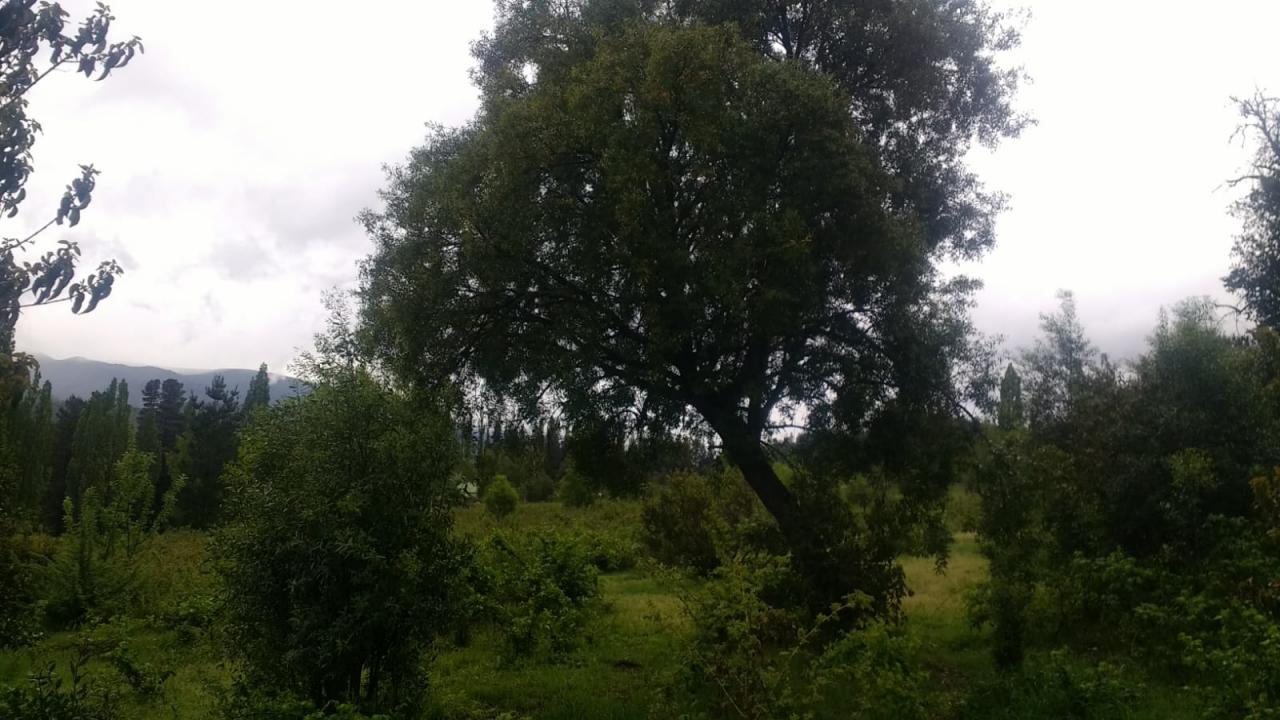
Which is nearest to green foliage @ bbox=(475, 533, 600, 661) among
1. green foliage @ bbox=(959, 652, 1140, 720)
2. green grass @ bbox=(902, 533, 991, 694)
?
green grass @ bbox=(902, 533, 991, 694)

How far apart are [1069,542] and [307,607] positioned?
11.5 m

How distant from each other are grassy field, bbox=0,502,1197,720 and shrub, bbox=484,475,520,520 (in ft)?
49.3

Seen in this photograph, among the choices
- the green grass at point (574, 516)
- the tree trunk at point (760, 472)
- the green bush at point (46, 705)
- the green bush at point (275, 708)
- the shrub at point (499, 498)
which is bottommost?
the green bush at point (46, 705)

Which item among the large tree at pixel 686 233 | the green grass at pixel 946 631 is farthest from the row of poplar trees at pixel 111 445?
the green grass at pixel 946 631

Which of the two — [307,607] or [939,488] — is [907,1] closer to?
[939,488]

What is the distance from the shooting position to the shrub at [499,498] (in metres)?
31.3

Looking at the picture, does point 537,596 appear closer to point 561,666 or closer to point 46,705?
point 561,666

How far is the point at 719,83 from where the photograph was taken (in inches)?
359

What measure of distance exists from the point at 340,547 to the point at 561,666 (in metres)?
5.48

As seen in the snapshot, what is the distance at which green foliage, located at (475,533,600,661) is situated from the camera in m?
11.2

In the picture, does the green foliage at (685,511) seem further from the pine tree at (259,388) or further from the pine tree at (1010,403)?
the pine tree at (259,388)

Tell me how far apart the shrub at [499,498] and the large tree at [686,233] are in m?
21.0

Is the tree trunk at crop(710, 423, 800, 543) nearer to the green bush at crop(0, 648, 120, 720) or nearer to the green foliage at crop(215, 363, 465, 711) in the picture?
the green foliage at crop(215, 363, 465, 711)

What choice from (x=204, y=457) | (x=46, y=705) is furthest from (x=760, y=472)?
(x=204, y=457)
